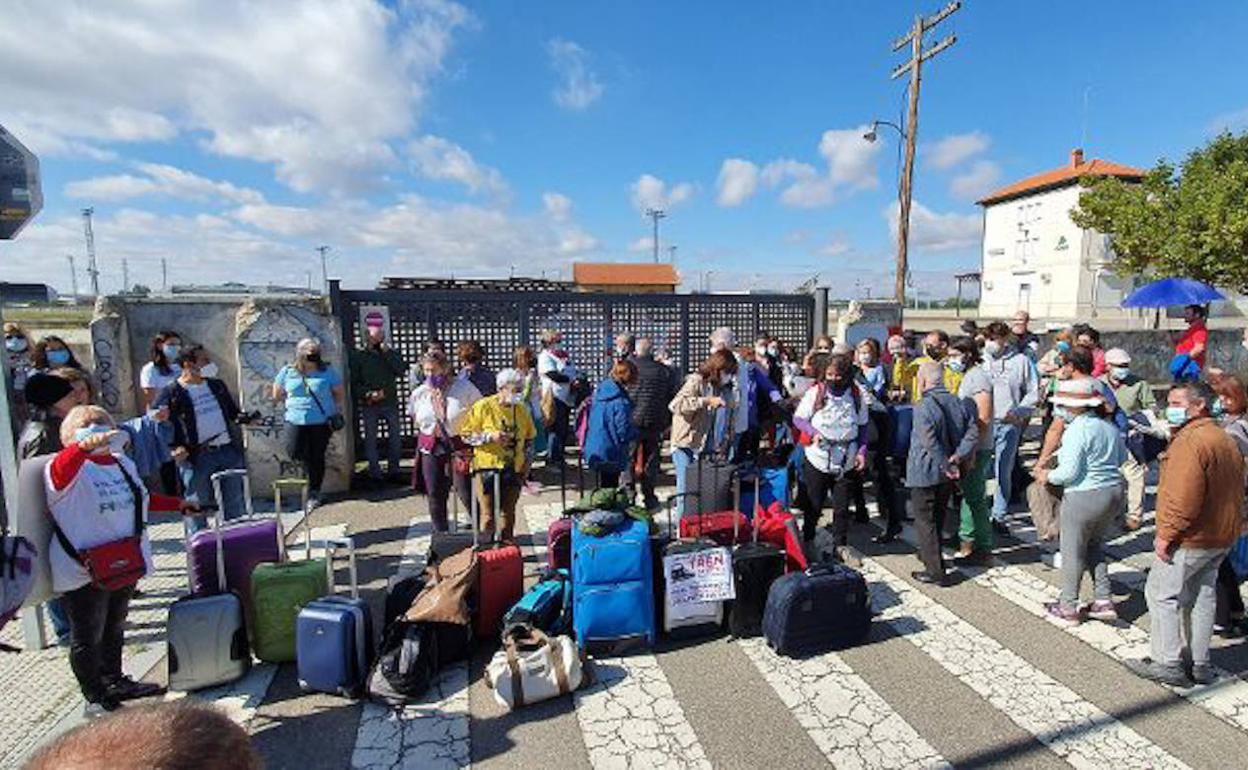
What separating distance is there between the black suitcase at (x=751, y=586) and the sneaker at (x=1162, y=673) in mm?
2121

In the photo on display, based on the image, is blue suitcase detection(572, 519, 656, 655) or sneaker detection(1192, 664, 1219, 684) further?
blue suitcase detection(572, 519, 656, 655)

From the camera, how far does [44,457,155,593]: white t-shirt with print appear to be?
130 inches

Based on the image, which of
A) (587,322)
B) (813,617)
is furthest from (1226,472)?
(587,322)

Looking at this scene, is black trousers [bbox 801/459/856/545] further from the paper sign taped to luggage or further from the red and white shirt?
the red and white shirt

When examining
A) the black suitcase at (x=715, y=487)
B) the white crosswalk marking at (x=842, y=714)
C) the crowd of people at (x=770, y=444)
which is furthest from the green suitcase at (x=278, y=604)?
the black suitcase at (x=715, y=487)

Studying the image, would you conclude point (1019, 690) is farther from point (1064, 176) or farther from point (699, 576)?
point (1064, 176)

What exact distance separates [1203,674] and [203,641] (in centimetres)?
583

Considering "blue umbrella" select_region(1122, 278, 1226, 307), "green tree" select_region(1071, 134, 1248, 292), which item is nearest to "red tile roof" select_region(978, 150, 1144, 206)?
"green tree" select_region(1071, 134, 1248, 292)

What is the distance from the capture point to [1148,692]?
3689 millimetres

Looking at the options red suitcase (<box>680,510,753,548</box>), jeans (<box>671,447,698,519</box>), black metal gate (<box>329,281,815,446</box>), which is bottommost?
red suitcase (<box>680,510,753,548</box>)

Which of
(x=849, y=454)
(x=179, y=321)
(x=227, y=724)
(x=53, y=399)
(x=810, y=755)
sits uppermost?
(x=179, y=321)

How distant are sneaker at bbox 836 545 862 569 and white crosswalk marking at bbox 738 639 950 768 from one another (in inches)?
59.9

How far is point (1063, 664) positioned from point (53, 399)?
658 cm

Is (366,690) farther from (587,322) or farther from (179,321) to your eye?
(587,322)
